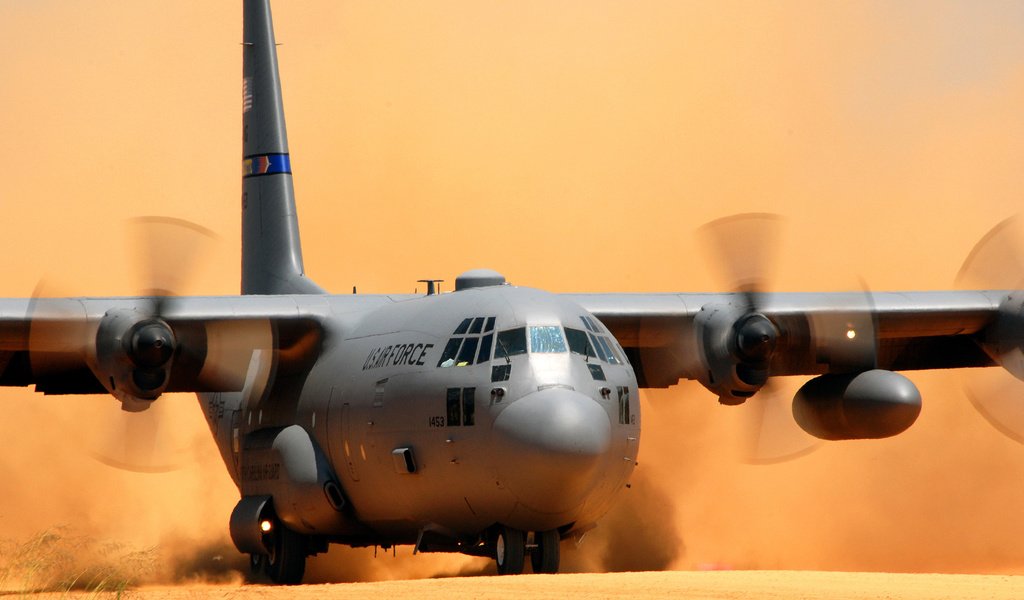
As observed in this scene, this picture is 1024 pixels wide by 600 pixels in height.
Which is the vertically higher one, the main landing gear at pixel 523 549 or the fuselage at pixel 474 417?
the fuselage at pixel 474 417

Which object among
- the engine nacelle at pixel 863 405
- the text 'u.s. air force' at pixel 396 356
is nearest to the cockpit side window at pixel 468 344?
the text 'u.s. air force' at pixel 396 356

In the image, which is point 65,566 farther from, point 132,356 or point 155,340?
point 155,340

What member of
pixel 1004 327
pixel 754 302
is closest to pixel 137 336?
pixel 754 302

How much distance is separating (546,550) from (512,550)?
0.41 metres

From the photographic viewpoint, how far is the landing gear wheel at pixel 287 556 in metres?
20.6

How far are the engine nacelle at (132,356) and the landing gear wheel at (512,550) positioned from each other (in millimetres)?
4623

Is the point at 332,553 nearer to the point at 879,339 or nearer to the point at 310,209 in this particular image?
the point at 879,339

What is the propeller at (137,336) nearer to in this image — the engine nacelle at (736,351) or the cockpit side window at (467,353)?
the cockpit side window at (467,353)

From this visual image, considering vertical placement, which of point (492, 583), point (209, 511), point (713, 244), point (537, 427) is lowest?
point (209, 511)

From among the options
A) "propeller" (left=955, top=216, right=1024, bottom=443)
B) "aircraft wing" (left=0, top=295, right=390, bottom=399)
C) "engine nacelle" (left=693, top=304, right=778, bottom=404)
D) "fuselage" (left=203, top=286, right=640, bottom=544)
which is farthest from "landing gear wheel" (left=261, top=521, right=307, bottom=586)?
"propeller" (left=955, top=216, right=1024, bottom=443)

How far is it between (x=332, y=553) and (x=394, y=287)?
10.5 meters

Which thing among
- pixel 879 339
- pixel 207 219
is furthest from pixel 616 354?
pixel 207 219

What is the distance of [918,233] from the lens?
3288 centimetres

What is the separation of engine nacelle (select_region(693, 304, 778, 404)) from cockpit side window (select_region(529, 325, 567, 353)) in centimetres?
398
